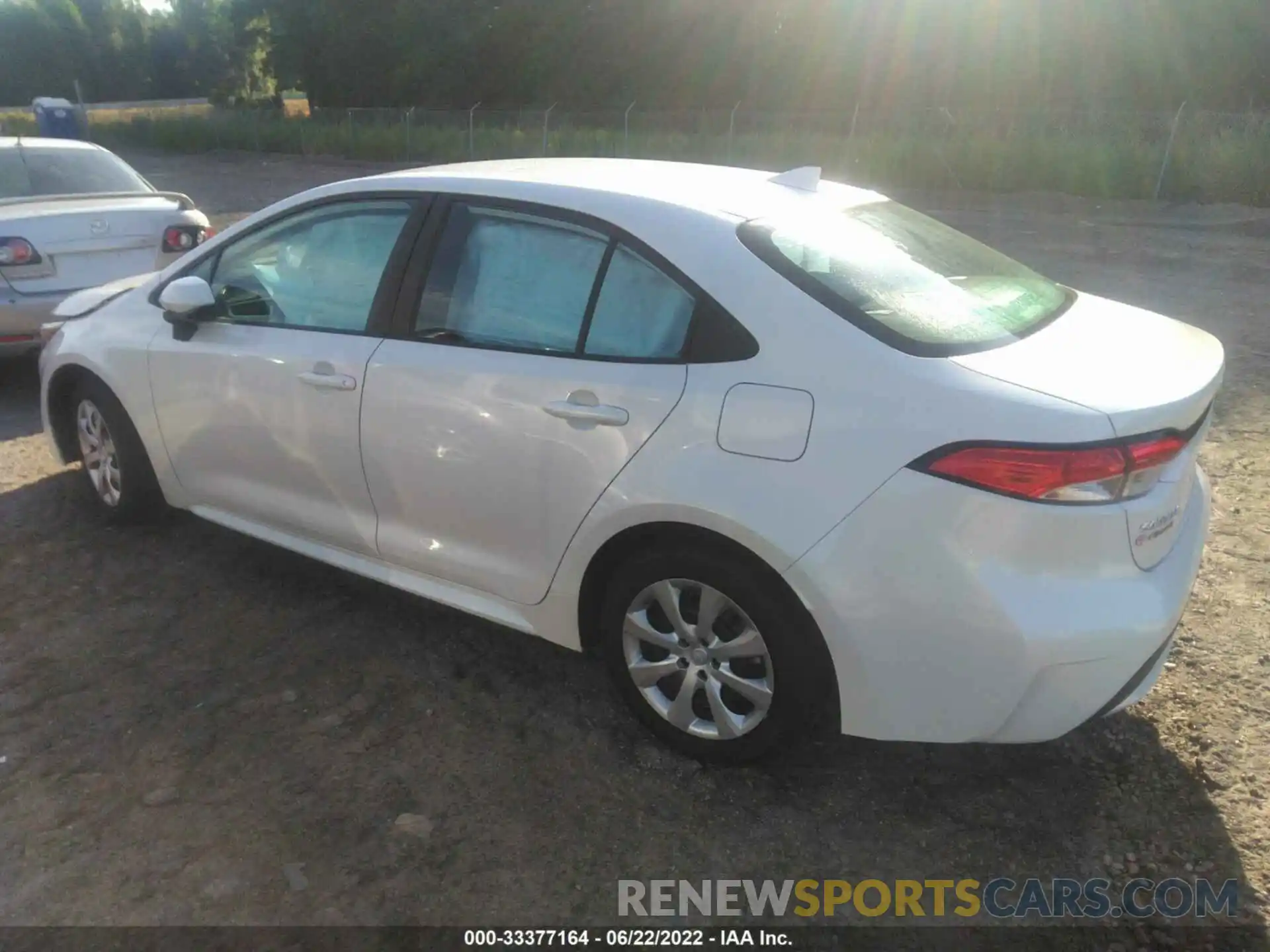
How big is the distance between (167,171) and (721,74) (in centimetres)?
1966

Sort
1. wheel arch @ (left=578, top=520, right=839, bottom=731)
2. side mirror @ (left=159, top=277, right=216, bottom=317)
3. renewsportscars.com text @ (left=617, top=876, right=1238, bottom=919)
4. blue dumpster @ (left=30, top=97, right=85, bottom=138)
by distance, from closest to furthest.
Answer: renewsportscars.com text @ (left=617, top=876, right=1238, bottom=919), wheel arch @ (left=578, top=520, right=839, bottom=731), side mirror @ (left=159, top=277, right=216, bottom=317), blue dumpster @ (left=30, top=97, right=85, bottom=138)

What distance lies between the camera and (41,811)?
2.72m

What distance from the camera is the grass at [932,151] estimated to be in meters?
18.2

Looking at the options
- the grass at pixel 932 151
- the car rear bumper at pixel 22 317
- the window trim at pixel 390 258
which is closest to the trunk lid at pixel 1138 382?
the window trim at pixel 390 258

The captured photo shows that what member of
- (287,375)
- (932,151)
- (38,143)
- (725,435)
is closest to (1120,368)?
(725,435)

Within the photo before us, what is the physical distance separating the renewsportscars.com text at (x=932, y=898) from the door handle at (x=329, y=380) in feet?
5.87

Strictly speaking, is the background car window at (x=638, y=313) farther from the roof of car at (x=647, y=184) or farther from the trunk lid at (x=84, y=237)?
the trunk lid at (x=84, y=237)

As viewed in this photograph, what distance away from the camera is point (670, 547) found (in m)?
2.69

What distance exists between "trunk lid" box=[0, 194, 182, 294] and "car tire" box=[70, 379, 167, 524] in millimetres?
1856

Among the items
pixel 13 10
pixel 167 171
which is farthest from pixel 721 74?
pixel 13 10

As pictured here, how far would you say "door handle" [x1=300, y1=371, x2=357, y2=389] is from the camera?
10.7ft

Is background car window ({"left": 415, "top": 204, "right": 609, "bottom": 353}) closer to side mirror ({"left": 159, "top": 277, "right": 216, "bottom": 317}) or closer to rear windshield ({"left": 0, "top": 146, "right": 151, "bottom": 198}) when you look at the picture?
side mirror ({"left": 159, "top": 277, "right": 216, "bottom": 317})

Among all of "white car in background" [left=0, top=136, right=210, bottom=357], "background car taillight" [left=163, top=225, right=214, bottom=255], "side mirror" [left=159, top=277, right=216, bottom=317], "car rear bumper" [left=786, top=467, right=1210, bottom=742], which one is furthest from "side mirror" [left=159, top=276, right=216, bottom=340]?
"background car taillight" [left=163, top=225, right=214, bottom=255]

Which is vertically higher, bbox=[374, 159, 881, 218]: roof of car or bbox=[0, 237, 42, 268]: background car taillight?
bbox=[374, 159, 881, 218]: roof of car
